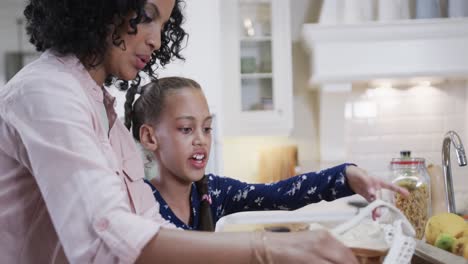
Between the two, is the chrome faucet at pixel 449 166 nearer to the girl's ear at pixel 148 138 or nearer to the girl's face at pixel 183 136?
the girl's face at pixel 183 136

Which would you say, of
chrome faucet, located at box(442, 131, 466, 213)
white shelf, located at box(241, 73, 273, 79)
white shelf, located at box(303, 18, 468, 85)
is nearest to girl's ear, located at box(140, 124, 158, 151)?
chrome faucet, located at box(442, 131, 466, 213)

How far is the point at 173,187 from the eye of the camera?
139 cm

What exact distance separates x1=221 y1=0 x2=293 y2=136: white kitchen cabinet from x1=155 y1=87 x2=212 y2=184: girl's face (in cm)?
180

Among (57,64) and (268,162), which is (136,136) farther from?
(268,162)

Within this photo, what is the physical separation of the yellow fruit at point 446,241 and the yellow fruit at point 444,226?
2cm

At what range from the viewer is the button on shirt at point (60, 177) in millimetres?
597

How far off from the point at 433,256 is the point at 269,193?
533 mm

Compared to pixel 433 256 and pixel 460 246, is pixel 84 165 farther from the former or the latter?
pixel 460 246

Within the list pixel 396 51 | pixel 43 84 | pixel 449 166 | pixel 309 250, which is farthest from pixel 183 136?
pixel 396 51

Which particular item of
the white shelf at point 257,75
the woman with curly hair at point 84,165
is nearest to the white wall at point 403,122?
the white shelf at point 257,75

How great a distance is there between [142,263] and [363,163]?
2.78m

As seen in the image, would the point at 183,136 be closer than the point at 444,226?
No

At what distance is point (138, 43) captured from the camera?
835 mm

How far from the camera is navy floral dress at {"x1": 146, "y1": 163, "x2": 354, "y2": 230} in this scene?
4.03 feet
